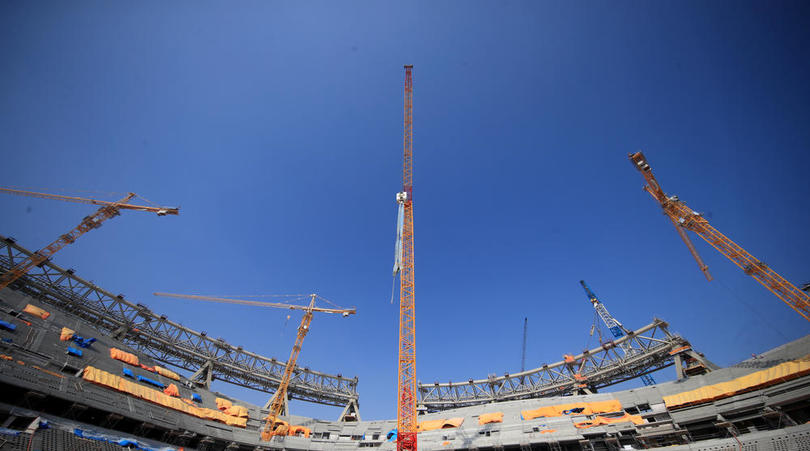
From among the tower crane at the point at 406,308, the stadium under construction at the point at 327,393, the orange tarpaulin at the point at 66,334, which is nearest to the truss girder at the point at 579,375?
the stadium under construction at the point at 327,393

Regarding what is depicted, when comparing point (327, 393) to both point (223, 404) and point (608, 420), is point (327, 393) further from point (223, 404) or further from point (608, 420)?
point (608, 420)

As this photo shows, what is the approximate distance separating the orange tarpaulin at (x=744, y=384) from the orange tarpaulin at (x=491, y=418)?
18687 millimetres

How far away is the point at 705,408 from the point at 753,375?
17.2ft

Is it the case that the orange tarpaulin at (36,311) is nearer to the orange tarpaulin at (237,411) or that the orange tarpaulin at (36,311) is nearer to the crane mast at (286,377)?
the orange tarpaulin at (237,411)

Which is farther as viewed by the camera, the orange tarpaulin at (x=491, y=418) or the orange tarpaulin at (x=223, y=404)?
the orange tarpaulin at (x=223, y=404)

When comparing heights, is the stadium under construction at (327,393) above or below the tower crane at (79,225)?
below

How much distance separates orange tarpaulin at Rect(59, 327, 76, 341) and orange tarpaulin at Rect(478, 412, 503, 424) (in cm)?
4940

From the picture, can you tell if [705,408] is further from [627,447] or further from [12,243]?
[12,243]

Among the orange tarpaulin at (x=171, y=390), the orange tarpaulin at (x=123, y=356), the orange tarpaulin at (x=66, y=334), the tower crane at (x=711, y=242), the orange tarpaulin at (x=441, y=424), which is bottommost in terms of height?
the orange tarpaulin at (x=441, y=424)

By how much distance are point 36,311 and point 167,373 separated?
15.7m

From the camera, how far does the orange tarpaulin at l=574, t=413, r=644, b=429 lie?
110ft

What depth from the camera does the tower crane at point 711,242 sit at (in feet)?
109

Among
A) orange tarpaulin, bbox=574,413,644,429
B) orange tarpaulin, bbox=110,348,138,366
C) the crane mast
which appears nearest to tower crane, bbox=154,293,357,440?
the crane mast

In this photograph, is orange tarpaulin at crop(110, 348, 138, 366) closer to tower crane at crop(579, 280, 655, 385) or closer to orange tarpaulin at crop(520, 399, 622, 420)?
orange tarpaulin at crop(520, 399, 622, 420)
